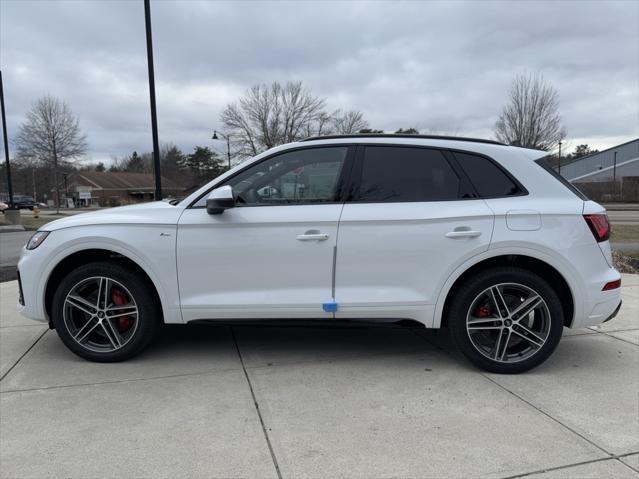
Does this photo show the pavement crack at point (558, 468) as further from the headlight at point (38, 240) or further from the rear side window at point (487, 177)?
the headlight at point (38, 240)

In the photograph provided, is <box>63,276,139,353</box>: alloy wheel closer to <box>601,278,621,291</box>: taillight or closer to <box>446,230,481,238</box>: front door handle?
<box>446,230,481,238</box>: front door handle

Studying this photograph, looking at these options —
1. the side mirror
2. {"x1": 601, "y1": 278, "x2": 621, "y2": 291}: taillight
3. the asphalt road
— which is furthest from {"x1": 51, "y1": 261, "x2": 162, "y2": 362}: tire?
the asphalt road

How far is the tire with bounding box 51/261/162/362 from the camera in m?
3.79

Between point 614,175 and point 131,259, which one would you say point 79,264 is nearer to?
point 131,259

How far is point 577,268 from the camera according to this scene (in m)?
3.55

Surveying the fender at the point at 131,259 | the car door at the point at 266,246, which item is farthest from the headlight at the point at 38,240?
the car door at the point at 266,246

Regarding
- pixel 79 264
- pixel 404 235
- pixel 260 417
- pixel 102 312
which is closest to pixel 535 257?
pixel 404 235

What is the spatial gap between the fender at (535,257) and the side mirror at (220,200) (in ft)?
5.64

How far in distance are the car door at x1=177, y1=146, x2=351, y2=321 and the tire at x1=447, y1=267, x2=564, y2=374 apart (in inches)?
41.5

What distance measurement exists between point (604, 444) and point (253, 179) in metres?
2.89

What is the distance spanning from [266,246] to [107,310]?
4.62 feet

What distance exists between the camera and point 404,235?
11.7 feet

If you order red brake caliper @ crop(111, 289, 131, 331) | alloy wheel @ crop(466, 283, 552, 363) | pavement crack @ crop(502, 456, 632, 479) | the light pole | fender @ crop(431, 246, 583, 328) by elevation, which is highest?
the light pole

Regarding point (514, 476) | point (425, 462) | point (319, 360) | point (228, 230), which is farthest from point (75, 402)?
point (514, 476)
